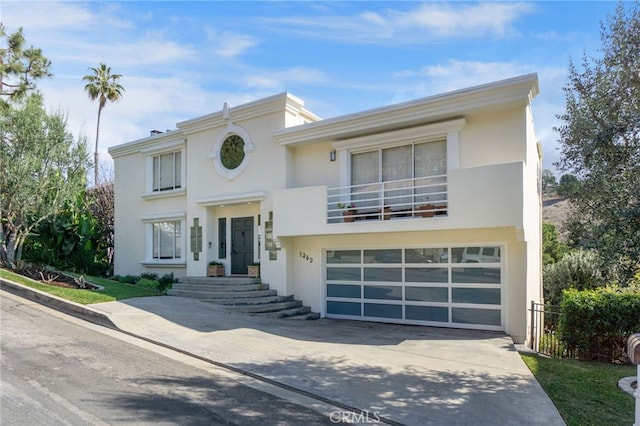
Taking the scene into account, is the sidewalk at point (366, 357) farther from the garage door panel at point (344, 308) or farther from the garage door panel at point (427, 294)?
the garage door panel at point (427, 294)

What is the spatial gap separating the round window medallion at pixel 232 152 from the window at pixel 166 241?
352 cm

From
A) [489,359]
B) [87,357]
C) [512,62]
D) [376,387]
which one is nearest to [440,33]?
[512,62]

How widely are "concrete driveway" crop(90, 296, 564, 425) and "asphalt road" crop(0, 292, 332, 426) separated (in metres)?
0.62

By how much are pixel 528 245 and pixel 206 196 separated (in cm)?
1056

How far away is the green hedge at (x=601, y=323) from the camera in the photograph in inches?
343

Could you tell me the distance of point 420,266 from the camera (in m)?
12.1

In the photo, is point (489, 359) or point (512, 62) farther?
point (512, 62)

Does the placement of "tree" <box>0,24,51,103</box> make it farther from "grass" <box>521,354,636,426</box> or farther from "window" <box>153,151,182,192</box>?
"grass" <box>521,354,636,426</box>

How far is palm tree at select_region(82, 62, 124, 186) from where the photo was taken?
31156 mm

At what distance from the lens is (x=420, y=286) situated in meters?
12.0

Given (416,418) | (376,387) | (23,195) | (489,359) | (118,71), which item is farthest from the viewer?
(118,71)

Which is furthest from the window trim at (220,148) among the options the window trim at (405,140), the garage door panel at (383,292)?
the garage door panel at (383,292)

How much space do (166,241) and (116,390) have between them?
39.0ft

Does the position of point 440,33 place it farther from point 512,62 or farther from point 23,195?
point 23,195
